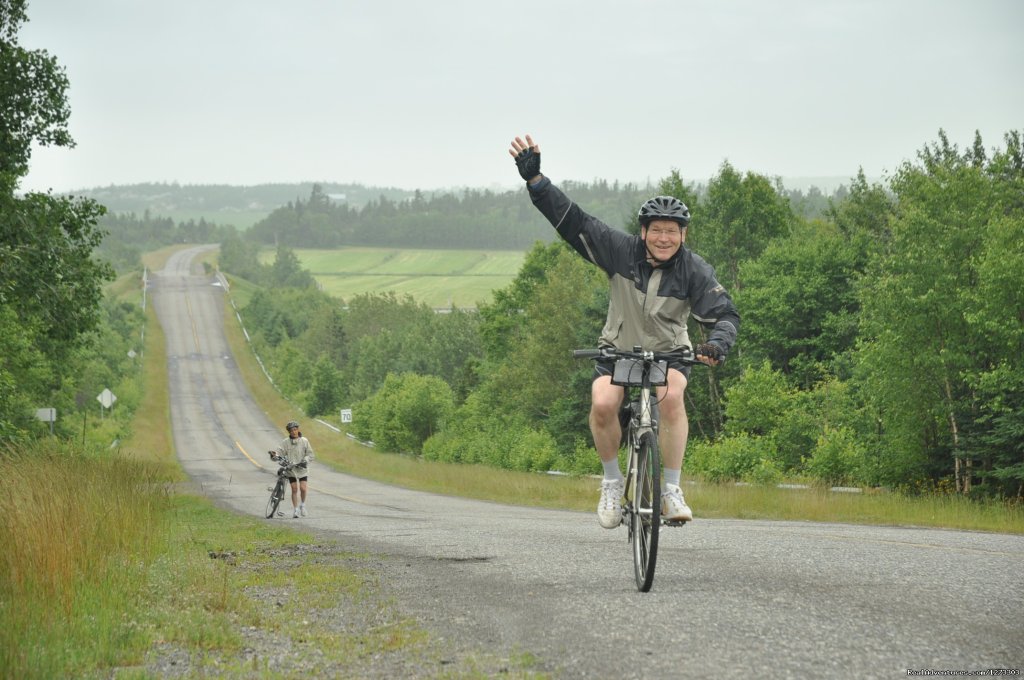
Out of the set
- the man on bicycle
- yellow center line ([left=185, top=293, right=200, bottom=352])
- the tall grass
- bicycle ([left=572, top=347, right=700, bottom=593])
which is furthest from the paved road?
yellow center line ([left=185, top=293, right=200, bottom=352])

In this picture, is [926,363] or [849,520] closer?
[849,520]

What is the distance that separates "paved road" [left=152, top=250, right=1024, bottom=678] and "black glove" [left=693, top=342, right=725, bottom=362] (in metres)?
1.52

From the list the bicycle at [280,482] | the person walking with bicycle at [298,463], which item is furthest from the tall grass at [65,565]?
the bicycle at [280,482]

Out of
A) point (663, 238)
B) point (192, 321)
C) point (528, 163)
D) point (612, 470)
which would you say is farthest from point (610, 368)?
point (192, 321)

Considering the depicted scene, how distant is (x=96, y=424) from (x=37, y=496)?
63705 millimetres

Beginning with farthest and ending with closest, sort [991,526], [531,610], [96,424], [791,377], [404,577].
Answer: [96,424] → [791,377] → [991,526] → [404,577] → [531,610]

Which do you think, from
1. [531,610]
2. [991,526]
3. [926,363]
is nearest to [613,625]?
[531,610]

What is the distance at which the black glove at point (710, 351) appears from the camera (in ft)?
22.7

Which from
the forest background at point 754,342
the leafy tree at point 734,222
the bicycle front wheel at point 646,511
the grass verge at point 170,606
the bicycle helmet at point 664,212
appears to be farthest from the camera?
the leafy tree at point 734,222

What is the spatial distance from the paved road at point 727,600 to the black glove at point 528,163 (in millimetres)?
2901

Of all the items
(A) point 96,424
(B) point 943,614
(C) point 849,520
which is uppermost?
(B) point 943,614

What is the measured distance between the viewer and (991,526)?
16984 mm

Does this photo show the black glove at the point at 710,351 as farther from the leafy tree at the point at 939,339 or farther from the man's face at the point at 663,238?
the leafy tree at the point at 939,339

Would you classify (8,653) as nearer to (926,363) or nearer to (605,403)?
(605,403)
